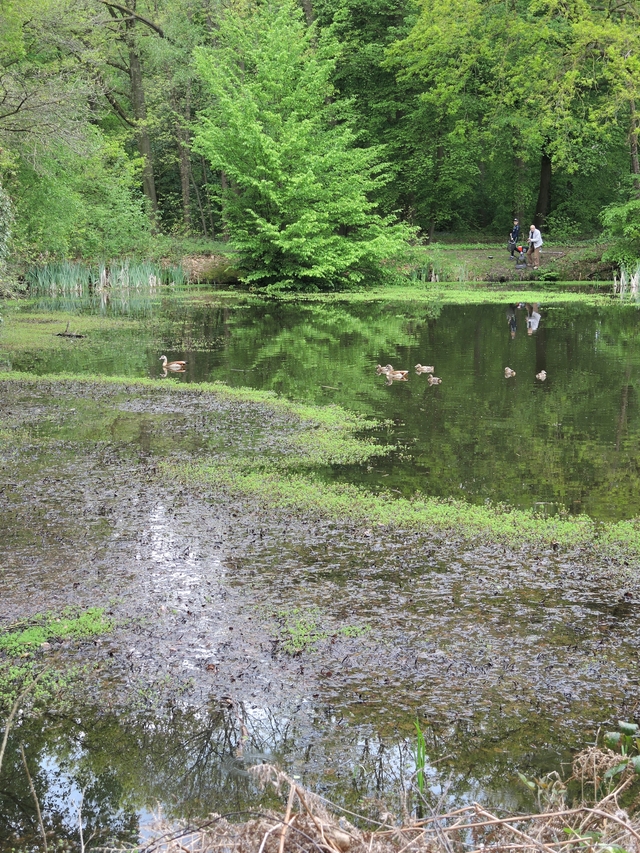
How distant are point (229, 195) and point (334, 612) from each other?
86.8 feet

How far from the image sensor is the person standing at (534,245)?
31625mm

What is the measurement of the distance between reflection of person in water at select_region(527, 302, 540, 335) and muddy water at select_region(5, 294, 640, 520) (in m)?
0.22

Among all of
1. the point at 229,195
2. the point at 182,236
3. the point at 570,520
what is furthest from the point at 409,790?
the point at 182,236

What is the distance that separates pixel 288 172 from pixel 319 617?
25.5m

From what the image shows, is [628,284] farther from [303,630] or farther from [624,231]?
[303,630]

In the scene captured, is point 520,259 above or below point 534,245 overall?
below

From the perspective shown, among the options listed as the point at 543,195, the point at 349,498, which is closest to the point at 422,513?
the point at 349,498

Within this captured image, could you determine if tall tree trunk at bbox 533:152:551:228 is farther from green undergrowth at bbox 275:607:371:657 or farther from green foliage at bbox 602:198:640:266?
green undergrowth at bbox 275:607:371:657

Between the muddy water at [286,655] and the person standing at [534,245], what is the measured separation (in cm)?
2698

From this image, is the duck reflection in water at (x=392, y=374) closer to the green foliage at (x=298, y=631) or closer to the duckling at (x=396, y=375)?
the duckling at (x=396, y=375)

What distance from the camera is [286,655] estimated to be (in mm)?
4523

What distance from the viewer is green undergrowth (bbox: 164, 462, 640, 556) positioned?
628 centimetres

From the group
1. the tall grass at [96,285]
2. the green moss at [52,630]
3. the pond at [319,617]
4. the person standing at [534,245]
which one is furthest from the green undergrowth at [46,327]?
the person standing at [534,245]

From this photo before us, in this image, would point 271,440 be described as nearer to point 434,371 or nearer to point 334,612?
point 334,612
